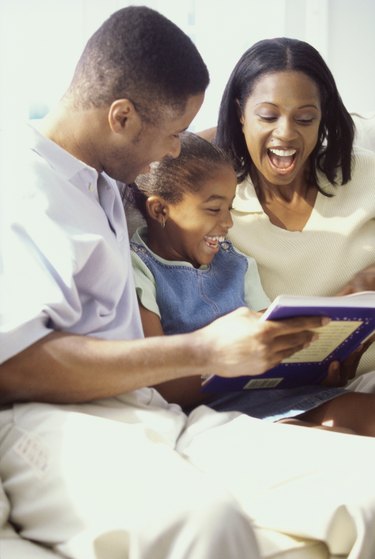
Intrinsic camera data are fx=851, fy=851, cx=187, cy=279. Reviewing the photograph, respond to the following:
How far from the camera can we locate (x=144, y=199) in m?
1.90

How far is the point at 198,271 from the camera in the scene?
73.0 inches

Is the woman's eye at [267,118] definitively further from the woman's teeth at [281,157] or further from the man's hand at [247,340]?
the man's hand at [247,340]

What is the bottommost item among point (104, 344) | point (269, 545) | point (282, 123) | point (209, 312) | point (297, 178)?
point (269, 545)

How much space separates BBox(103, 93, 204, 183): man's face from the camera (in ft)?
5.07

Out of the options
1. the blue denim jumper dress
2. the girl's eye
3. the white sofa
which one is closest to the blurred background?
the girl's eye

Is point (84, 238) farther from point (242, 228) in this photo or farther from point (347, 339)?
point (242, 228)

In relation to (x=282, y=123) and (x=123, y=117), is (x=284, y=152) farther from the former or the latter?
(x=123, y=117)

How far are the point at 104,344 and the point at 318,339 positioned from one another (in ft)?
1.30

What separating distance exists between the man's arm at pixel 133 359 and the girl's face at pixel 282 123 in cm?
73

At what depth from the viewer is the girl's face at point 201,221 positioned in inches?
72.2

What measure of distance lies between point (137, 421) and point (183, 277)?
0.48m

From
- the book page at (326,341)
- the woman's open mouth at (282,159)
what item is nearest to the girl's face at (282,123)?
the woman's open mouth at (282,159)

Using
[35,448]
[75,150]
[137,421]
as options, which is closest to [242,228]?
[75,150]

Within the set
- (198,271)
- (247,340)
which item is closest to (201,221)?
(198,271)
